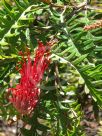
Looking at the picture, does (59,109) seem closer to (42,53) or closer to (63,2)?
(42,53)

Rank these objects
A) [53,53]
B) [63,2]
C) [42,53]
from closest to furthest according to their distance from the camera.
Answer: [42,53], [53,53], [63,2]

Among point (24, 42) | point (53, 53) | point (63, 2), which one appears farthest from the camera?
point (63, 2)

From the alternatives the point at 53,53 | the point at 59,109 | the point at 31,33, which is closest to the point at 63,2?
the point at 31,33

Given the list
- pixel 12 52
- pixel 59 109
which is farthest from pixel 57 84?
pixel 12 52

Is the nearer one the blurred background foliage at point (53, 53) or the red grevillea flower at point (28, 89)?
the red grevillea flower at point (28, 89)

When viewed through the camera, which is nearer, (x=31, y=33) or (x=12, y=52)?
(x=12, y=52)

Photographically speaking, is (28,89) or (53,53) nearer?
(28,89)

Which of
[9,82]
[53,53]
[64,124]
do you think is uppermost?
[53,53]

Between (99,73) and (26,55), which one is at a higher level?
(26,55)

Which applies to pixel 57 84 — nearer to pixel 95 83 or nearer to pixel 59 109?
pixel 59 109

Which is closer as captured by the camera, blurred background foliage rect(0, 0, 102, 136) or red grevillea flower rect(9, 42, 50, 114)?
red grevillea flower rect(9, 42, 50, 114)
